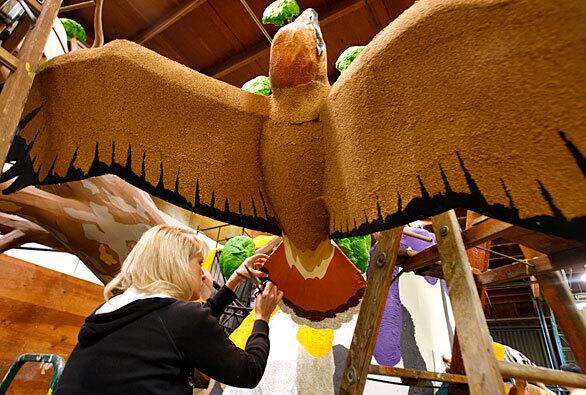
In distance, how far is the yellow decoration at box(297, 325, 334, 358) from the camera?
6.64 feet

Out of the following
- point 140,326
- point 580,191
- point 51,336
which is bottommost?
point 140,326

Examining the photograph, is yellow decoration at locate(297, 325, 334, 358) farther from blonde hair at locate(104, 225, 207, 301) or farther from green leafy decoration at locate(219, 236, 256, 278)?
blonde hair at locate(104, 225, 207, 301)

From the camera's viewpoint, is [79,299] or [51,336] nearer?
[51,336]

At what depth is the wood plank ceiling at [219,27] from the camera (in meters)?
2.78

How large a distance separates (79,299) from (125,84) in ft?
8.90

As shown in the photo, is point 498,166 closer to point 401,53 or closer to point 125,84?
point 401,53

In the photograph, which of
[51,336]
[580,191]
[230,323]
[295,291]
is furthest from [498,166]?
[51,336]

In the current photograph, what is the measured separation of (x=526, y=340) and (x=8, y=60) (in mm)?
10635

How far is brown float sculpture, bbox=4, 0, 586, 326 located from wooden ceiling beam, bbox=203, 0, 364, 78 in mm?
2096

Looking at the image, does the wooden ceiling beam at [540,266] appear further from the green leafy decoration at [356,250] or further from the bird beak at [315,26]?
the bird beak at [315,26]

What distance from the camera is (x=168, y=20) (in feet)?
9.66

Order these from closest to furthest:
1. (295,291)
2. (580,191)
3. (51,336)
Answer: (580,191) → (295,291) → (51,336)

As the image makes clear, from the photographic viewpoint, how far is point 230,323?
3057mm

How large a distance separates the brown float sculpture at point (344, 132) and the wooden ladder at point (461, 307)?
112 mm
